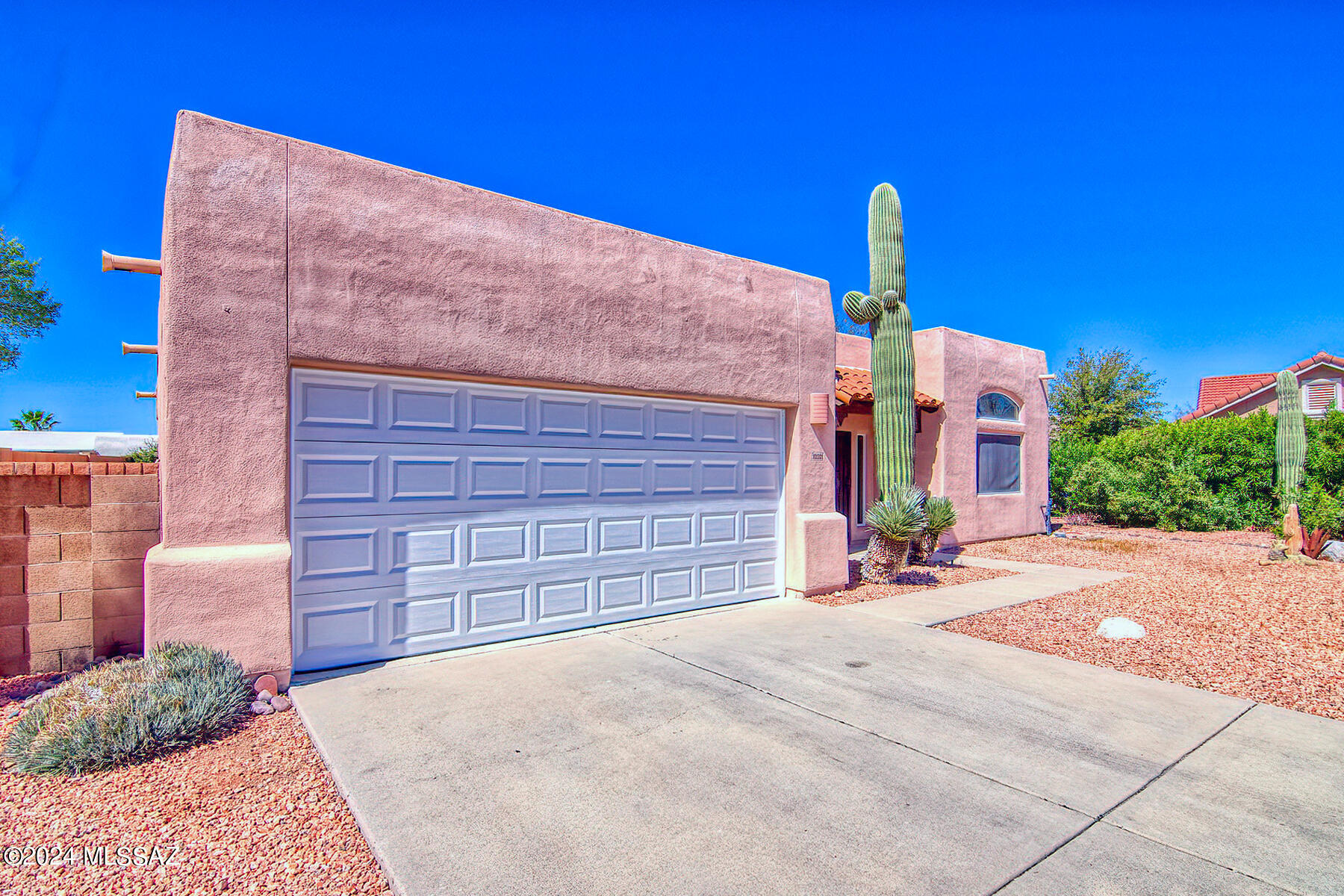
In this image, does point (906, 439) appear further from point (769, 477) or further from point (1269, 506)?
point (1269, 506)

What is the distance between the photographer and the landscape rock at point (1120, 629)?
6445 mm

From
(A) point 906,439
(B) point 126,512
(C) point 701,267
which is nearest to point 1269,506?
(A) point 906,439

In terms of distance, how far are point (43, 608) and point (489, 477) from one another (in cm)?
331

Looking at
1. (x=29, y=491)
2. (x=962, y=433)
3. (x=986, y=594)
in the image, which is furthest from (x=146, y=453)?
(x=962, y=433)

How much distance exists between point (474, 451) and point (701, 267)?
10.5ft

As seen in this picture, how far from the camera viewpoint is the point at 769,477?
26.9 feet

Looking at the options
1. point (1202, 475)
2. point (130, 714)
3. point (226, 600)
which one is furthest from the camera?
point (1202, 475)

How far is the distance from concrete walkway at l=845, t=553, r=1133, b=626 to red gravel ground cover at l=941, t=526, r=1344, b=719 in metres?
0.22

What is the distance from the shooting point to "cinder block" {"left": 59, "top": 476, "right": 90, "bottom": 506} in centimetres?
506

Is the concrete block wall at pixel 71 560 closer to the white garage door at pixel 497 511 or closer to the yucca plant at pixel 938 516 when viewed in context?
the white garage door at pixel 497 511

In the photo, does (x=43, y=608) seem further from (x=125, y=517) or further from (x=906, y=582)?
(x=906, y=582)

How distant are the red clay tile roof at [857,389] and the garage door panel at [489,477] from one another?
158 inches

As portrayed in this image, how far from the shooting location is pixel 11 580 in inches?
193

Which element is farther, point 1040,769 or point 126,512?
point 126,512
